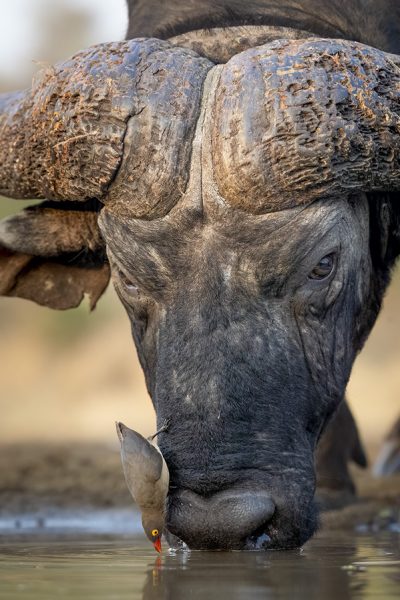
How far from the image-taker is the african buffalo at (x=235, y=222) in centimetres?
466

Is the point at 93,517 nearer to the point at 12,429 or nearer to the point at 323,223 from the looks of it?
the point at 323,223

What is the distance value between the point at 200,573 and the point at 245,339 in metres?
1.26

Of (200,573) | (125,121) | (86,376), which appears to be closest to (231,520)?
(200,573)

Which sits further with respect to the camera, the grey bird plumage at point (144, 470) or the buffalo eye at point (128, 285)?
the buffalo eye at point (128, 285)

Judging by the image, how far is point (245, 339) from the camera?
15.8ft

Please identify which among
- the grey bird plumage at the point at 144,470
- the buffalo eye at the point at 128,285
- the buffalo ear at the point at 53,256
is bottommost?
the grey bird plumage at the point at 144,470

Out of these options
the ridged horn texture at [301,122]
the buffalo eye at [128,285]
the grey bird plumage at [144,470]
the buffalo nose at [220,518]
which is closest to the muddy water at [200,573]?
the buffalo nose at [220,518]

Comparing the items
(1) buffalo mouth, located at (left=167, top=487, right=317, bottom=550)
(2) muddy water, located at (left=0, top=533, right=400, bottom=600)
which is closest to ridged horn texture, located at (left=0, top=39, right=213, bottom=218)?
(1) buffalo mouth, located at (left=167, top=487, right=317, bottom=550)

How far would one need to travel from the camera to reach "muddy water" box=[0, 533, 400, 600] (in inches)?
130

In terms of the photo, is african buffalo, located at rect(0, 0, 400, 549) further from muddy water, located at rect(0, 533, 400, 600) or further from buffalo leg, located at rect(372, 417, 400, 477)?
buffalo leg, located at rect(372, 417, 400, 477)

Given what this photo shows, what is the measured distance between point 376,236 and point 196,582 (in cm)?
254

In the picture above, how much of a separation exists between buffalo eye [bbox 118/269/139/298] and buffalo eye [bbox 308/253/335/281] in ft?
2.45

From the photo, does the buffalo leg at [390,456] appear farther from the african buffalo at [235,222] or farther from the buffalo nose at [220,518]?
the buffalo nose at [220,518]

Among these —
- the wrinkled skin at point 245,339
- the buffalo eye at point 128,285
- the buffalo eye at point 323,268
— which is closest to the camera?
the wrinkled skin at point 245,339
